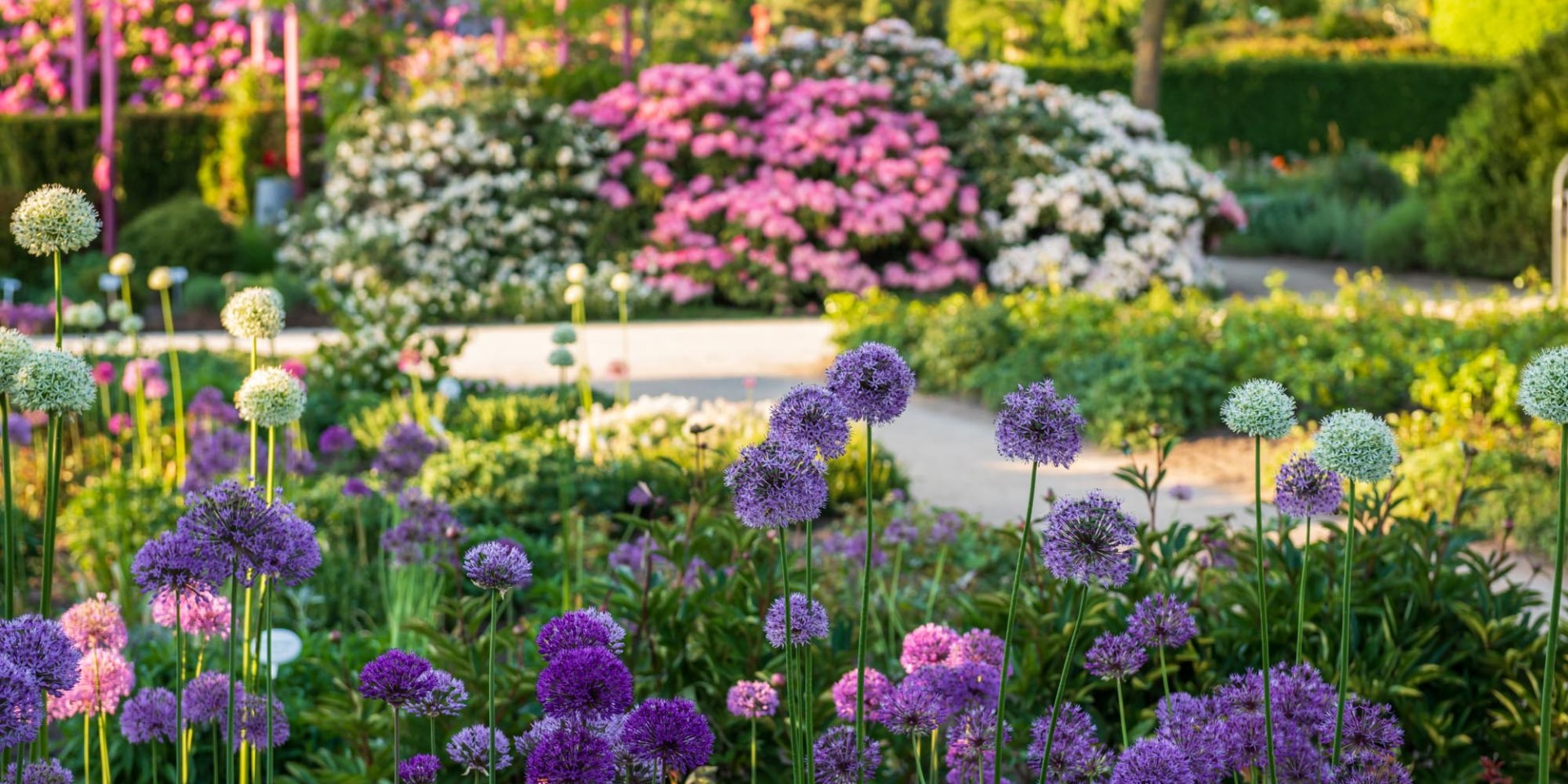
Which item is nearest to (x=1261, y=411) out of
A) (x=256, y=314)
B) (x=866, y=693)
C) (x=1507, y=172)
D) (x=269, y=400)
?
(x=866, y=693)

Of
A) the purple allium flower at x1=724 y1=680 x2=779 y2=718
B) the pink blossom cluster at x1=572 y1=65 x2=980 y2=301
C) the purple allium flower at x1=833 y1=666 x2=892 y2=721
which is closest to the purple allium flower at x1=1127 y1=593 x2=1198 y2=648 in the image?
the purple allium flower at x1=833 y1=666 x2=892 y2=721

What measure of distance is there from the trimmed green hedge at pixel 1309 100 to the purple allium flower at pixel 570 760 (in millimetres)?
22927

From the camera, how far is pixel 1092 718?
2.56 metres

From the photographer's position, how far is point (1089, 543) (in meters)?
1.30

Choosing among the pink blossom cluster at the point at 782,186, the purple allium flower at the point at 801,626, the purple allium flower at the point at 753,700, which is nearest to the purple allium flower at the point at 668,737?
the purple allium flower at the point at 801,626

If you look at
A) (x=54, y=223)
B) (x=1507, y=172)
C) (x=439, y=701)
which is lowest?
(x=439, y=701)

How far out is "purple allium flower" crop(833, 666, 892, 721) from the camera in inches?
66.6

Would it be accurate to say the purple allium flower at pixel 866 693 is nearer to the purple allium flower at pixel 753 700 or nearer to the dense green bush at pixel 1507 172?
the purple allium flower at pixel 753 700

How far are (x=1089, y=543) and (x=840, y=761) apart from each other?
34 centimetres

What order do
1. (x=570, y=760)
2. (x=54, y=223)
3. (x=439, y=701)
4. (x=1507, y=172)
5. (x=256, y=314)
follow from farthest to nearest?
(x=1507, y=172) < (x=256, y=314) < (x=54, y=223) < (x=439, y=701) < (x=570, y=760)

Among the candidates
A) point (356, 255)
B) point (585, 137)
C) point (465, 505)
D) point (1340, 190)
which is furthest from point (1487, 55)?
point (465, 505)

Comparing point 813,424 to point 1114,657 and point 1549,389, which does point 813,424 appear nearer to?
point 1114,657

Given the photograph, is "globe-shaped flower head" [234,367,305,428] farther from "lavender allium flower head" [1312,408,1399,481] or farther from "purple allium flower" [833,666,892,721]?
"lavender allium flower head" [1312,408,1399,481]

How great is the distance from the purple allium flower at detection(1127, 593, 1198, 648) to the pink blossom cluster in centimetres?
1023
